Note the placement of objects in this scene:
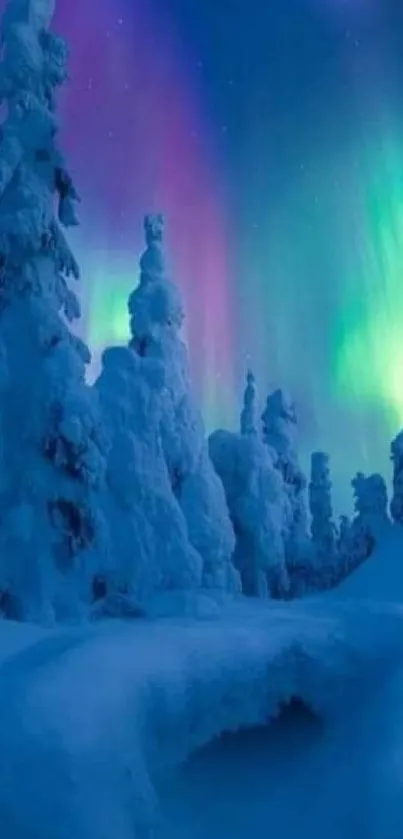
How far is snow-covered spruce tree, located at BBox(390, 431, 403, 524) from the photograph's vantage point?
1991 inches

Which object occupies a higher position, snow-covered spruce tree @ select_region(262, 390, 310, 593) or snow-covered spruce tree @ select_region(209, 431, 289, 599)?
snow-covered spruce tree @ select_region(262, 390, 310, 593)

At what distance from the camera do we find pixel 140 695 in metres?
5.02

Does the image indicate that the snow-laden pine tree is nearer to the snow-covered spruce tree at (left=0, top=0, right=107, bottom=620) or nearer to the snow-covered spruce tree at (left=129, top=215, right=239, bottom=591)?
the snow-covered spruce tree at (left=129, top=215, right=239, bottom=591)

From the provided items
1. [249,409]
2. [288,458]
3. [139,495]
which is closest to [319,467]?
[288,458]

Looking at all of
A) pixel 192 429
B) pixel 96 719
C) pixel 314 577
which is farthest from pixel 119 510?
pixel 314 577

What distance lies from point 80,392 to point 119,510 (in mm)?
11895

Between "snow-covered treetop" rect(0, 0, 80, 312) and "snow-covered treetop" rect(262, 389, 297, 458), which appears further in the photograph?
"snow-covered treetop" rect(262, 389, 297, 458)

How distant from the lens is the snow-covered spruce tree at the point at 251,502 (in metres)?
47.5

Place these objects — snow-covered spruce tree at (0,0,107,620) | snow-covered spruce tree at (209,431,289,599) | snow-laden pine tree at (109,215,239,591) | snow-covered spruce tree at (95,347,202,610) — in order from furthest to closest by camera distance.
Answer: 1. snow-covered spruce tree at (209,431,289,599)
2. snow-laden pine tree at (109,215,239,591)
3. snow-covered spruce tree at (95,347,202,610)
4. snow-covered spruce tree at (0,0,107,620)

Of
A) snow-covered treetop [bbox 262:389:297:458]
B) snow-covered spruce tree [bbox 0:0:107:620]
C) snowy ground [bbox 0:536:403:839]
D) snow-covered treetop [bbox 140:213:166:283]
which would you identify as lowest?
snowy ground [bbox 0:536:403:839]

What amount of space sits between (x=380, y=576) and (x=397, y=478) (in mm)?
12900

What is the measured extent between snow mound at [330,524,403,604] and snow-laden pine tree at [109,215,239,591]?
16.3ft

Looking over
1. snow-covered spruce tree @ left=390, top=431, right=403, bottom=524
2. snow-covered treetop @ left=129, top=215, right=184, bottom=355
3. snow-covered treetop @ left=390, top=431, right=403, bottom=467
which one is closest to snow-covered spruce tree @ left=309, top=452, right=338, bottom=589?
snow-covered spruce tree @ left=390, top=431, right=403, bottom=524

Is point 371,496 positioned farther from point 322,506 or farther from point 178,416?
point 178,416
